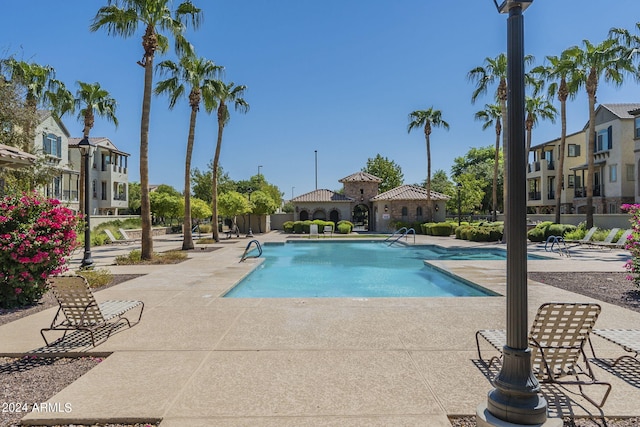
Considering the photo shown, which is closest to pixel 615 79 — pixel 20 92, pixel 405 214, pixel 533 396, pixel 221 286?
pixel 405 214

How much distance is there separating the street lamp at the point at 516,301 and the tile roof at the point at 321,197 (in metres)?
38.2

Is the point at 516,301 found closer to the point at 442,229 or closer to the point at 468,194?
the point at 442,229

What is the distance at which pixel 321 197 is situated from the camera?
41.8 metres

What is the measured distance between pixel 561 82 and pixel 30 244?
31959 millimetres

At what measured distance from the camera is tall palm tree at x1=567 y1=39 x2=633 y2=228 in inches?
932

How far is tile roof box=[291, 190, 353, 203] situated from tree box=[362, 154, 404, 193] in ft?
79.8

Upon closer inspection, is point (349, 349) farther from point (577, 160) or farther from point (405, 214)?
point (577, 160)

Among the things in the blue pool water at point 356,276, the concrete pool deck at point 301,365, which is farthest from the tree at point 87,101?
the concrete pool deck at point 301,365

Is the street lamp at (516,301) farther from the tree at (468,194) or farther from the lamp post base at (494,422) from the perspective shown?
the tree at (468,194)

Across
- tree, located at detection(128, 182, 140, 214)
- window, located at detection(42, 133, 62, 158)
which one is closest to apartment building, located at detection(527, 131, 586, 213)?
window, located at detection(42, 133, 62, 158)

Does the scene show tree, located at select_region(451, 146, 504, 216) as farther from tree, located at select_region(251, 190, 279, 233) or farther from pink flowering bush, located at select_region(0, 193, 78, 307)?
pink flowering bush, located at select_region(0, 193, 78, 307)

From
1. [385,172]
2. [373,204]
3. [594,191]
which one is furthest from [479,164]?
[373,204]

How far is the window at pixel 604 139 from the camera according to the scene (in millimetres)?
33806

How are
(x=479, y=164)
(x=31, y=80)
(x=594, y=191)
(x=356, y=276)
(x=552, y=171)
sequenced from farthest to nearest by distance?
1. (x=479, y=164)
2. (x=552, y=171)
3. (x=594, y=191)
4. (x=31, y=80)
5. (x=356, y=276)
